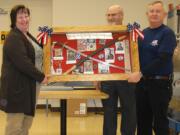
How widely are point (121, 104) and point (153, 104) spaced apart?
32 centimetres

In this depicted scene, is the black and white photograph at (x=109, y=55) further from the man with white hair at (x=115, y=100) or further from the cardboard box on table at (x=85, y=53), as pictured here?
the man with white hair at (x=115, y=100)

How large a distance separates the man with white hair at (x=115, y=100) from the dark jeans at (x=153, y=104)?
0.07m

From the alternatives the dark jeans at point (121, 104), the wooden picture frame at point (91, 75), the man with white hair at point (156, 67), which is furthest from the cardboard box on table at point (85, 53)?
the dark jeans at point (121, 104)

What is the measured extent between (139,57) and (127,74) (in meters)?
0.33

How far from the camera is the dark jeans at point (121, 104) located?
2.99m

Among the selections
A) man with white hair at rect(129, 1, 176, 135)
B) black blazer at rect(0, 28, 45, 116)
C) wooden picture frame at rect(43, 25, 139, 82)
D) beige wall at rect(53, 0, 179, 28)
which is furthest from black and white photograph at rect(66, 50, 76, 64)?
beige wall at rect(53, 0, 179, 28)

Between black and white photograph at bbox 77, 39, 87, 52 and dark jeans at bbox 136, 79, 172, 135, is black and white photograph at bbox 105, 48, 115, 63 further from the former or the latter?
dark jeans at bbox 136, 79, 172, 135

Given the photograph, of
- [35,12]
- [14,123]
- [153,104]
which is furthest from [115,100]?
[35,12]

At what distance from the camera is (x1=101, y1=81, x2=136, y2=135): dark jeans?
299 cm

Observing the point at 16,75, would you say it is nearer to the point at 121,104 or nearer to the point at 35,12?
the point at 121,104

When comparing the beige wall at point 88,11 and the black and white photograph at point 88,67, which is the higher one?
the beige wall at point 88,11

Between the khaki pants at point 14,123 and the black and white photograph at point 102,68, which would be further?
the black and white photograph at point 102,68

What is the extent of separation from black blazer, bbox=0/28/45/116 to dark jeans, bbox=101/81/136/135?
0.83 meters

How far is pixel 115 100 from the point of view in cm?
305
